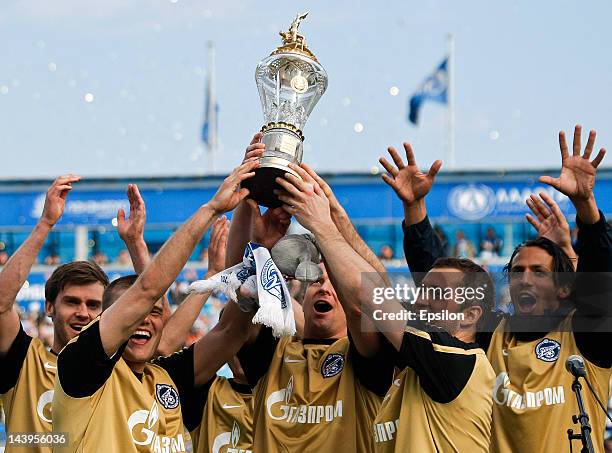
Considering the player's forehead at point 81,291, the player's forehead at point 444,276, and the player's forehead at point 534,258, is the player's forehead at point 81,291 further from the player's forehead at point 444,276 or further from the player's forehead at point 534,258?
the player's forehead at point 534,258

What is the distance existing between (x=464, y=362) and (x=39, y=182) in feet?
59.0

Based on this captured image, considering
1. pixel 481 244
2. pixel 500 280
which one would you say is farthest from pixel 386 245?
pixel 500 280

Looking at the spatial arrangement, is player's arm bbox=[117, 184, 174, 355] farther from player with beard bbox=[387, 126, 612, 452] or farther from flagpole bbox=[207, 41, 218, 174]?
flagpole bbox=[207, 41, 218, 174]

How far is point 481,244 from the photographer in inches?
768

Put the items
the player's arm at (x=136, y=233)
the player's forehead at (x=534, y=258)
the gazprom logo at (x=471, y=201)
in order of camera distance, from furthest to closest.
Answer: the gazprom logo at (x=471, y=201) → the player's arm at (x=136, y=233) → the player's forehead at (x=534, y=258)

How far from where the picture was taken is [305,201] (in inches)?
157

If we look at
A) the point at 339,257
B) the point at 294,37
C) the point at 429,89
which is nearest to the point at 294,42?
the point at 294,37

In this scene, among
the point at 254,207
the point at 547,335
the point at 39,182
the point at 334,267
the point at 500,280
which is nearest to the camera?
the point at 334,267

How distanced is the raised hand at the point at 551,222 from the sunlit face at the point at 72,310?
90.8 inches

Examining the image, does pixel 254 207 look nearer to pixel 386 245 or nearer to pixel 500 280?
pixel 500 280

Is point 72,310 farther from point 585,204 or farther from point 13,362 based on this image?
point 585,204

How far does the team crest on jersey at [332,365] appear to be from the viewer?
454cm

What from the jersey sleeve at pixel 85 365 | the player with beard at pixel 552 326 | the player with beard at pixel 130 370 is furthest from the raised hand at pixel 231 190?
the player with beard at pixel 552 326

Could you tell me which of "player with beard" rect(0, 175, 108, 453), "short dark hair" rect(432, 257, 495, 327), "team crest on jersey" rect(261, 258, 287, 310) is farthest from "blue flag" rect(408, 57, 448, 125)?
"team crest on jersey" rect(261, 258, 287, 310)
